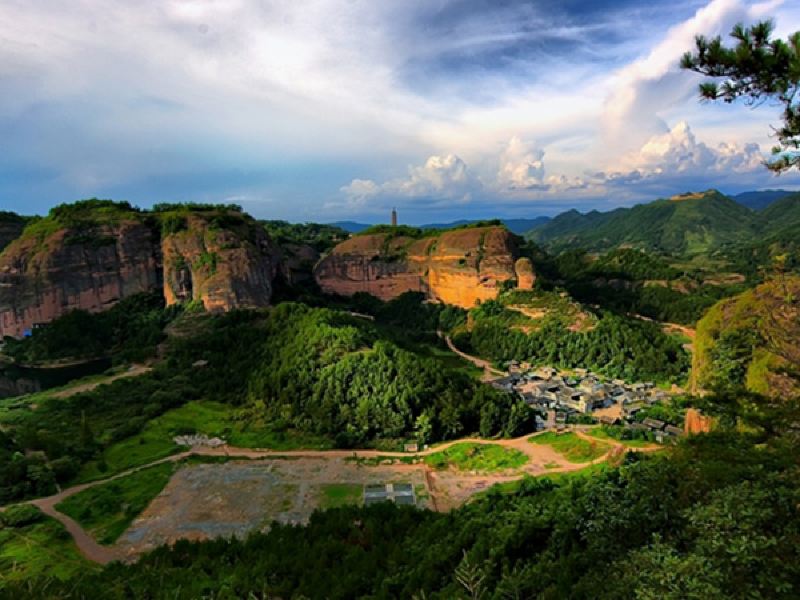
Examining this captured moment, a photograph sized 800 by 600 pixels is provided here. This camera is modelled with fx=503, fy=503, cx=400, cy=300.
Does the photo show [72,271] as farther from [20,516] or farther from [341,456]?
[341,456]

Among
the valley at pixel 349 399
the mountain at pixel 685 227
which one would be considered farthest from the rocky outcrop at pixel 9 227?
the mountain at pixel 685 227

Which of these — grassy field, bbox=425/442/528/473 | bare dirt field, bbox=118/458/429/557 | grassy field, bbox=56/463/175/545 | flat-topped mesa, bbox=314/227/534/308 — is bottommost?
grassy field, bbox=425/442/528/473

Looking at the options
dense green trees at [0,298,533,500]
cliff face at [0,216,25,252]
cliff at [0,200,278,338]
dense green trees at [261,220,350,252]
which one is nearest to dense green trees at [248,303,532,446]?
dense green trees at [0,298,533,500]

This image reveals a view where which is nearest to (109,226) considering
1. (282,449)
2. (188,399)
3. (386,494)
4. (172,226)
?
(172,226)

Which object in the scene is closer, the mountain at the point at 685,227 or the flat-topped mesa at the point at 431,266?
the flat-topped mesa at the point at 431,266

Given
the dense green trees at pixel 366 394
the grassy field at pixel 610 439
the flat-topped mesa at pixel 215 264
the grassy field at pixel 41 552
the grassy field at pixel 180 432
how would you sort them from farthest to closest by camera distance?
the flat-topped mesa at pixel 215 264 → the dense green trees at pixel 366 394 → the grassy field at pixel 610 439 → the grassy field at pixel 180 432 → the grassy field at pixel 41 552

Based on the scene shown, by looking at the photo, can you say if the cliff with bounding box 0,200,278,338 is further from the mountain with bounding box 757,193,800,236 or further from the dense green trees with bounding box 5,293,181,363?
the mountain with bounding box 757,193,800,236

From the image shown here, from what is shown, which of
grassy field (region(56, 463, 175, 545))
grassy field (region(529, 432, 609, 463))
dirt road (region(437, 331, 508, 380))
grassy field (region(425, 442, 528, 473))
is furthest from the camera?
dirt road (region(437, 331, 508, 380))

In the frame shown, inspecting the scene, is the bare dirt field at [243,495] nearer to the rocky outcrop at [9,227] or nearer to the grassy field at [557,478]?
the grassy field at [557,478]
